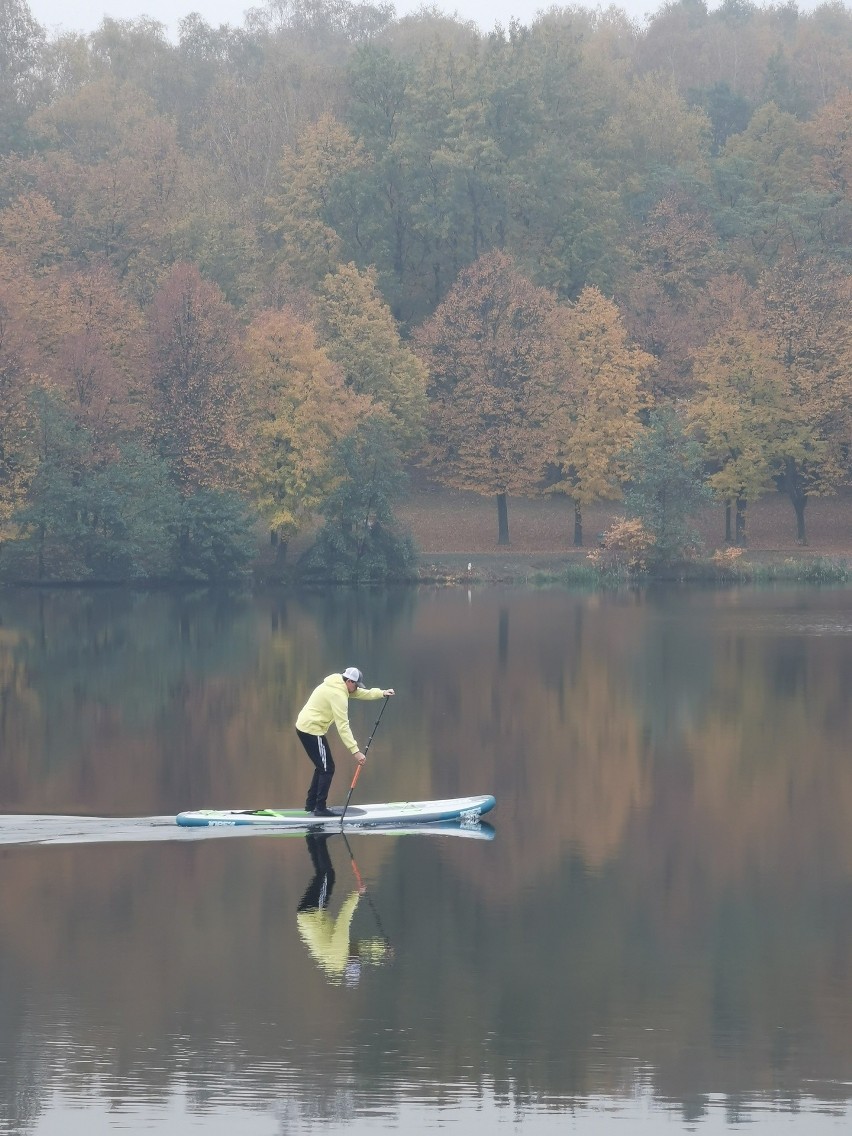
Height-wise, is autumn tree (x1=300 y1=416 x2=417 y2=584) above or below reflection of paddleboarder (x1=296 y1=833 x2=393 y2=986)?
above

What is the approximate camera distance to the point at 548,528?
268 feet

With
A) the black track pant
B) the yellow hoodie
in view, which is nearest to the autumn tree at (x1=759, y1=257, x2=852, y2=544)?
the yellow hoodie

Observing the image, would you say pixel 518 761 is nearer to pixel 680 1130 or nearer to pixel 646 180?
pixel 680 1130

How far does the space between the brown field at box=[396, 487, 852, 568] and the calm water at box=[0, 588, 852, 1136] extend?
39120mm

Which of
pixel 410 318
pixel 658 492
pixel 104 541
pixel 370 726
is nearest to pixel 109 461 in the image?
pixel 104 541

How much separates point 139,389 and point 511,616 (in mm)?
26037

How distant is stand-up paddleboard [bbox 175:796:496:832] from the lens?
21828 mm

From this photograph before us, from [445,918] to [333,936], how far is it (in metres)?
1.26

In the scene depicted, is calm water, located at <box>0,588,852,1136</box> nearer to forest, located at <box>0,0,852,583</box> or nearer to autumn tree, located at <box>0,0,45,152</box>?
forest, located at <box>0,0,852,583</box>

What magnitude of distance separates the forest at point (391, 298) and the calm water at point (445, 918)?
33500 millimetres

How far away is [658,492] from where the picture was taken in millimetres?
70812

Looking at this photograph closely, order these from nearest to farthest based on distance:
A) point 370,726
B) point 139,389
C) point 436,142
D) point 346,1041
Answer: point 346,1041, point 370,726, point 139,389, point 436,142

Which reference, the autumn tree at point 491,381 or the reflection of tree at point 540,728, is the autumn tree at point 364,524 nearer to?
the autumn tree at point 491,381

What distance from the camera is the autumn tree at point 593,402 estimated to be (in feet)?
259
